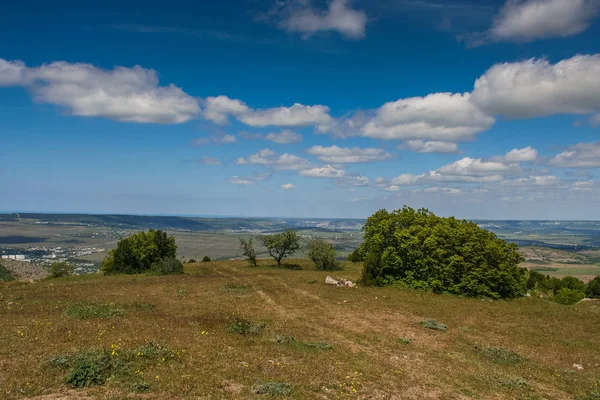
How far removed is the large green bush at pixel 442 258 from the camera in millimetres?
39188

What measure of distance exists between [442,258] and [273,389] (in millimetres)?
32288

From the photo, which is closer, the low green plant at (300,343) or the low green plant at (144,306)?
the low green plant at (300,343)

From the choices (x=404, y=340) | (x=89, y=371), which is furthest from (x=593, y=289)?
(x=89, y=371)

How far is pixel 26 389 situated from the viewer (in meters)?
11.5

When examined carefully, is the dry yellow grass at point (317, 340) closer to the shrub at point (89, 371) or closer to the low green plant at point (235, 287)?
the shrub at point (89, 371)

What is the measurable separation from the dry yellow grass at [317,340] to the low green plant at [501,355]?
1.33 feet

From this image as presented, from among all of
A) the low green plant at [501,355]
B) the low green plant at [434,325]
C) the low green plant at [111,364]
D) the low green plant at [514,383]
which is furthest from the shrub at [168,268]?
the low green plant at [514,383]

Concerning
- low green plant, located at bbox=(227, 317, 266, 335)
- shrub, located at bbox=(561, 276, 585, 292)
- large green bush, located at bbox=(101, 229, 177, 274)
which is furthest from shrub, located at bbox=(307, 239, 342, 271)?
low green plant, located at bbox=(227, 317, 266, 335)

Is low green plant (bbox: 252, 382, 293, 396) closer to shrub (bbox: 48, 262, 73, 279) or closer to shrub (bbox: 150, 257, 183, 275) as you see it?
shrub (bbox: 150, 257, 183, 275)

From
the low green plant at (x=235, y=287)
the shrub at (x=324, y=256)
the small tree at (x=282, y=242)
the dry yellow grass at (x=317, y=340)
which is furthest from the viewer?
the small tree at (x=282, y=242)

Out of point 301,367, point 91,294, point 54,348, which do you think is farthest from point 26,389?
point 91,294

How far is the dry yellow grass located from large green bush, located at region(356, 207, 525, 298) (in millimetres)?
4888

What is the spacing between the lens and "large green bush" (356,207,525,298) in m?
39.2

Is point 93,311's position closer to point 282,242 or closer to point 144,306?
point 144,306
